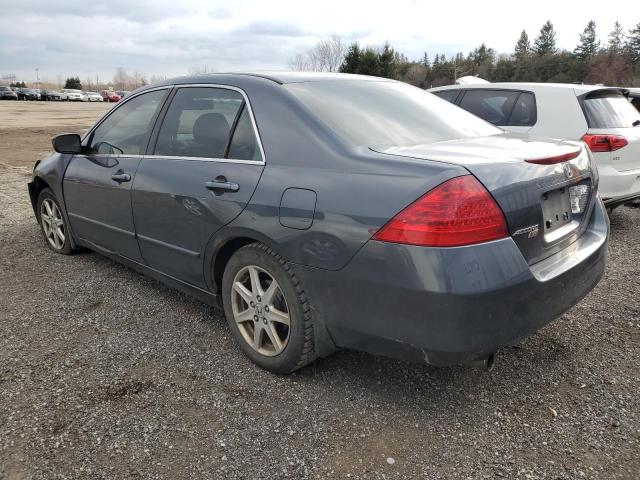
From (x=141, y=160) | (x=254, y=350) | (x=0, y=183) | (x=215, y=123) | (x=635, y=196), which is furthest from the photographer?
(x=0, y=183)

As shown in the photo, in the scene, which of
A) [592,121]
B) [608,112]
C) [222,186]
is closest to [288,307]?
[222,186]

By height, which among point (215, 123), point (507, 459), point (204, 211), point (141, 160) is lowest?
point (507, 459)

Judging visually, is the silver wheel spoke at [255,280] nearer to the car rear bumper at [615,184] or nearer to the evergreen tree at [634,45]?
the car rear bumper at [615,184]

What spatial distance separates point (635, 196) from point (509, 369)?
12.1ft

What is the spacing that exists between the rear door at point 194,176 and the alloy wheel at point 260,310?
0.32 m

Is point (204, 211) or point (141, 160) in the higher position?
point (141, 160)

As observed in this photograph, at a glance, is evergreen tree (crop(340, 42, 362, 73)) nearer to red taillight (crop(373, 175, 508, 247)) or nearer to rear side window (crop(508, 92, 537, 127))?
rear side window (crop(508, 92, 537, 127))

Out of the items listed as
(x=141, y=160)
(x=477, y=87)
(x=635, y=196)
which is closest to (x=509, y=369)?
(x=141, y=160)

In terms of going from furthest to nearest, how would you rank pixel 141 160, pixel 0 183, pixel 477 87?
pixel 0 183
pixel 477 87
pixel 141 160

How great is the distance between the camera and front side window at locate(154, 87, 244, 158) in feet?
9.87

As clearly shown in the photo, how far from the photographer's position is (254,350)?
113 inches

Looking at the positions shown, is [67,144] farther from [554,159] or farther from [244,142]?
[554,159]

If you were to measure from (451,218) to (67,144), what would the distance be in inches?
131

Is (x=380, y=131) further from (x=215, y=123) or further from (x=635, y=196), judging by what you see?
(x=635, y=196)
